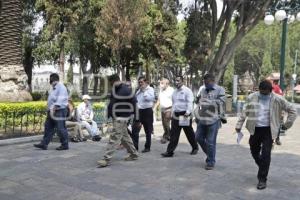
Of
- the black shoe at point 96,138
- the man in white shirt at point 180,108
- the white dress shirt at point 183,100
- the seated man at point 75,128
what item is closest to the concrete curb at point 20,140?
the seated man at point 75,128

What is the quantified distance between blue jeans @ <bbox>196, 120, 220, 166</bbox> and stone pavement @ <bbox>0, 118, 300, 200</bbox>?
9.8 inches

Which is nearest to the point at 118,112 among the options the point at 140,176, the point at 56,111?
the point at 140,176

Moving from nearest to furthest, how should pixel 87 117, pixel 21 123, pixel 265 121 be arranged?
pixel 265 121 < pixel 87 117 < pixel 21 123

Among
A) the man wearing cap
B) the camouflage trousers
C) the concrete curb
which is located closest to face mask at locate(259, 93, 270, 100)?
the camouflage trousers

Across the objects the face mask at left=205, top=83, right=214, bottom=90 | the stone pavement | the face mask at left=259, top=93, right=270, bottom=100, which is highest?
the face mask at left=205, top=83, right=214, bottom=90

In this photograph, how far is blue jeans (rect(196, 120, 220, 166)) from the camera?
301 inches

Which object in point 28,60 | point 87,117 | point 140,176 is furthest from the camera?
point 28,60

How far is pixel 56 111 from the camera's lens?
9461mm

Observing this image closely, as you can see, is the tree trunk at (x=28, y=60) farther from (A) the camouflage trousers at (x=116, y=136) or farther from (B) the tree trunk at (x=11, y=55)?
(A) the camouflage trousers at (x=116, y=136)

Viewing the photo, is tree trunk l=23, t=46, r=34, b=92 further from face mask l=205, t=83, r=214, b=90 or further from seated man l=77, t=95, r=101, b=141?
face mask l=205, t=83, r=214, b=90

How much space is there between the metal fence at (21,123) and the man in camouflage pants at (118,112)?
3.93 m

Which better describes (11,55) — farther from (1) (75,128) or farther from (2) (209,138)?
(2) (209,138)

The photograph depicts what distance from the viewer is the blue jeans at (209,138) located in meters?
7.65

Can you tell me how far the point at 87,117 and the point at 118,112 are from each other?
334 centimetres
